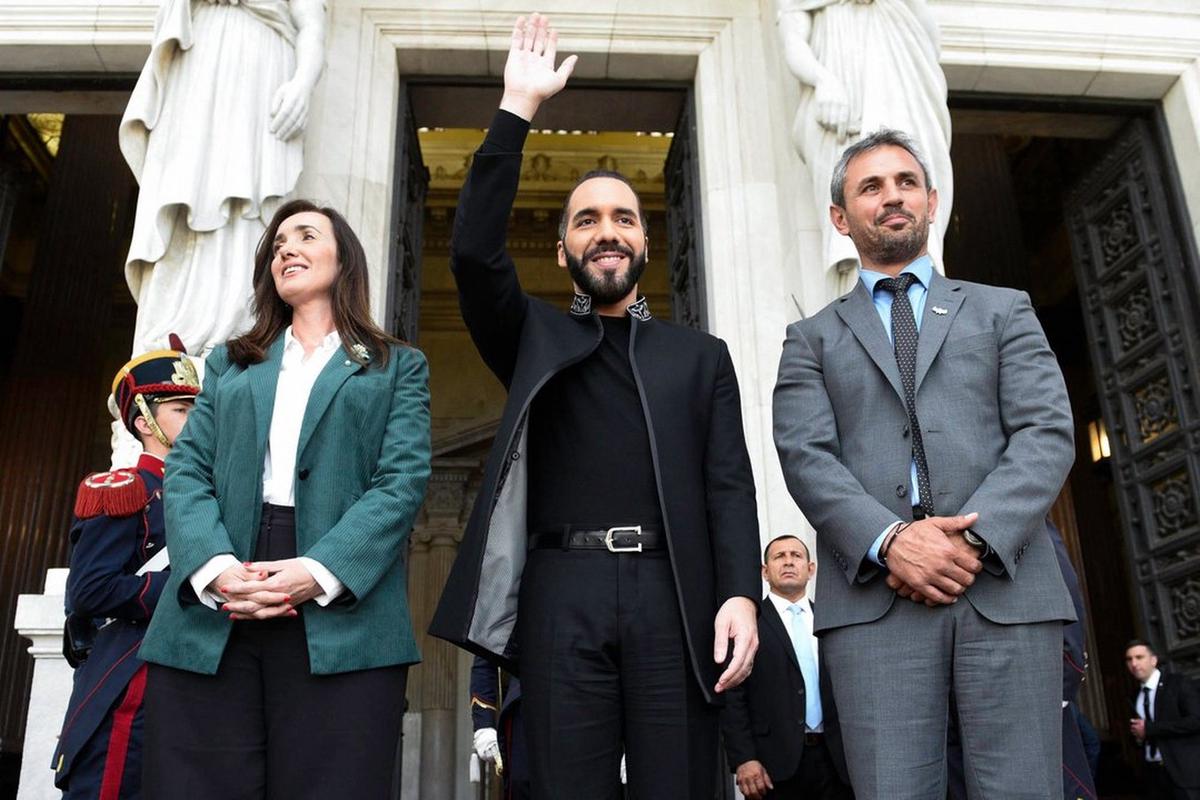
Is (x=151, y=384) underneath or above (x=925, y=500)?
above

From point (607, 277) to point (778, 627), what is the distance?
2.19 metres

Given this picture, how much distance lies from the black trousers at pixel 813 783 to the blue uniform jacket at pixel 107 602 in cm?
253

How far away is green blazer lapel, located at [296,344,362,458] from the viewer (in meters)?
2.53

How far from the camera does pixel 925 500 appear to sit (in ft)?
7.97

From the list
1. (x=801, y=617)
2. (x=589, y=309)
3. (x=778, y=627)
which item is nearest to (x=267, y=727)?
(x=589, y=309)

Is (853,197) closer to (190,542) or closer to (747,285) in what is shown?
(190,542)

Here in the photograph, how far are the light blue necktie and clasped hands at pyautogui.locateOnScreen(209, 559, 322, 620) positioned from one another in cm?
262

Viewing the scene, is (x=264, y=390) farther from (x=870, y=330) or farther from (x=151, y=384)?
(x=870, y=330)

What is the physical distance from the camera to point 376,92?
6.69 meters

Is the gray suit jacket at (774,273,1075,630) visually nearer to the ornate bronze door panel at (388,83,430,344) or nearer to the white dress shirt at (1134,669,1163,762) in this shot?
the ornate bronze door panel at (388,83,430,344)

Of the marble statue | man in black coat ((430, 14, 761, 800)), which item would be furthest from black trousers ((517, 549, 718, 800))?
the marble statue

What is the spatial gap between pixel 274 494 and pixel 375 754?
2.20 feet

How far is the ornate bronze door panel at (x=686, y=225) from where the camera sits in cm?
670

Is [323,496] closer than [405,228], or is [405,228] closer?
[323,496]
